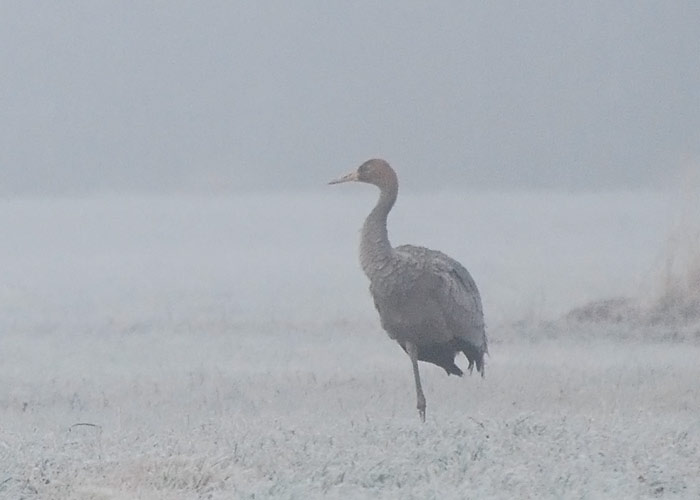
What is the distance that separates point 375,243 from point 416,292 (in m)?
0.45

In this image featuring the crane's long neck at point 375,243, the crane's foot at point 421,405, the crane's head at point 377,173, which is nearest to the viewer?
the crane's foot at point 421,405

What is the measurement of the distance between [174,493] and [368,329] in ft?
15.9

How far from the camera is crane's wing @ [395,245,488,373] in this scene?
10.4m

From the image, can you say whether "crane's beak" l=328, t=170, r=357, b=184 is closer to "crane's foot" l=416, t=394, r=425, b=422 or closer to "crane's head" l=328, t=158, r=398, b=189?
"crane's head" l=328, t=158, r=398, b=189

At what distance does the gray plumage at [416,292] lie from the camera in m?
10.2

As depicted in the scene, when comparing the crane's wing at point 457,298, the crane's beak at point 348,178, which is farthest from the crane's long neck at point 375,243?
the crane's beak at point 348,178

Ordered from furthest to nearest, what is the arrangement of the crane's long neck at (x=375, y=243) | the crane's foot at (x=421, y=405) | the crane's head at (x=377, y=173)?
1. the crane's head at (x=377, y=173)
2. the crane's long neck at (x=375, y=243)
3. the crane's foot at (x=421, y=405)

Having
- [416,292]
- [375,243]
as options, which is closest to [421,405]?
[416,292]

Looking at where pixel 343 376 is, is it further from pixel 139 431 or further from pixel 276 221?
pixel 139 431

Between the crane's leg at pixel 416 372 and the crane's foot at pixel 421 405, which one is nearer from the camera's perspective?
the crane's foot at pixel 421 405

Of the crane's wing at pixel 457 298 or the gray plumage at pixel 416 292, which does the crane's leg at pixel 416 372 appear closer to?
the gray plumage at pixel 416 292

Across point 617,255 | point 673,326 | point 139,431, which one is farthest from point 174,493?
point 673,326

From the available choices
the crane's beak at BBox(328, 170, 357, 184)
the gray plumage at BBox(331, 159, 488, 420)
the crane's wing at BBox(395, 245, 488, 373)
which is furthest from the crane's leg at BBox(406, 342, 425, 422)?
the crane's beak at BBox(328, 170, 357, 184)

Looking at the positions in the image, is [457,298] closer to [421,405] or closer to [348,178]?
[421,405]
